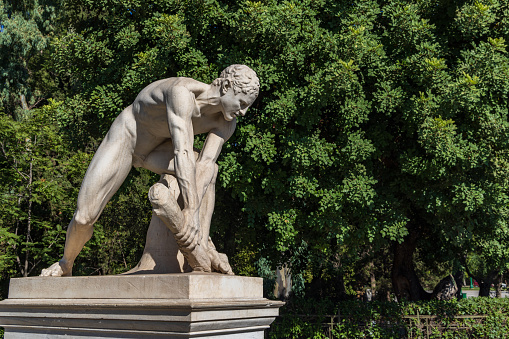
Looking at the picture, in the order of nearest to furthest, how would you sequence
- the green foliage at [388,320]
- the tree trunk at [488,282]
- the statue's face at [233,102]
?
the statue's face at [233,102], the green foliage at [388,320], the tree trunk at [488,282]

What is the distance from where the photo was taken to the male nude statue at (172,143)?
4.35 meters

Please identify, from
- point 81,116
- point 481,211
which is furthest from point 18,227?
point 481,211

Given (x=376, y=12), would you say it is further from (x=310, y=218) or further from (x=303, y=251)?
(x=303, y=251)

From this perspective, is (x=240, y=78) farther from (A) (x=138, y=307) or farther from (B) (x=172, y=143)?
(A) (x=138, y=307)

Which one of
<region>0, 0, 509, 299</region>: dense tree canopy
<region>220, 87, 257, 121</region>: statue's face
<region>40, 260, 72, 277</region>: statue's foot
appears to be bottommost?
<region>40, 260, 72, 277</region>: statue's foot

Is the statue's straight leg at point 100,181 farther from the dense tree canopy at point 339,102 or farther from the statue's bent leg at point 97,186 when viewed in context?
the dense tree canopy at point 339,102

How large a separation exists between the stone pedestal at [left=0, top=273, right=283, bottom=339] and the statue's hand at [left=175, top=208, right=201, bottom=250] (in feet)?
1.05

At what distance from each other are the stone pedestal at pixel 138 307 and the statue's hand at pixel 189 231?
1.05 ft

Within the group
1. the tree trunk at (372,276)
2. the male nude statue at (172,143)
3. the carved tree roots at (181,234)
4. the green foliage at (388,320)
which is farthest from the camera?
the tree trunk at (372,276)

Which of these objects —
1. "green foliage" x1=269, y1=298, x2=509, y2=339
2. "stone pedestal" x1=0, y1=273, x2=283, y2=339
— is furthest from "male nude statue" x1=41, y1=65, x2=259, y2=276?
"green foliage" x1=269, y1=298, x2=509, y2=339

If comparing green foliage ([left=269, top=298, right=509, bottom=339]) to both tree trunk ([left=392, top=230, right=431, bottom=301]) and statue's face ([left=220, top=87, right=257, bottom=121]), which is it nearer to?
tree trunk ([left=392, top=230, right=431, bottom=301])

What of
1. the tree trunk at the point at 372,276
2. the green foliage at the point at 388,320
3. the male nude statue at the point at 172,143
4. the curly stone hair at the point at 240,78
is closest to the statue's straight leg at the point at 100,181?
the male nude statue at the point at 172,143

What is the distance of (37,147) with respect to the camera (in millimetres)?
13555

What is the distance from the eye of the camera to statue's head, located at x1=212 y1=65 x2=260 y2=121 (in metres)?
4.54
